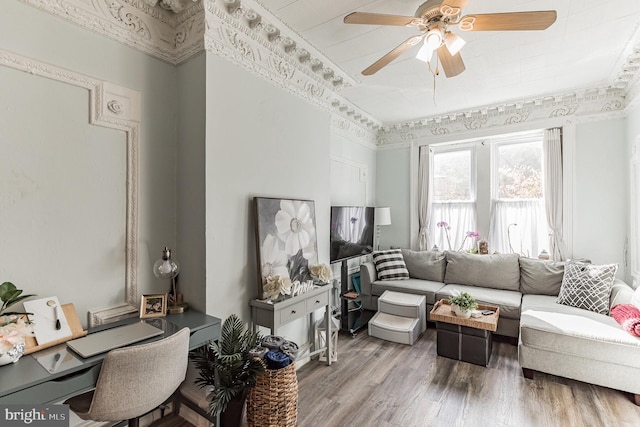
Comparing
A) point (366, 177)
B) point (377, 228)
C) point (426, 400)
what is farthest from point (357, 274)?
point (426, 400)

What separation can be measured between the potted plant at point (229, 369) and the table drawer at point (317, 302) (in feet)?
2.35

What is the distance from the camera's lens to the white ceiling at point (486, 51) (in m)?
2.10

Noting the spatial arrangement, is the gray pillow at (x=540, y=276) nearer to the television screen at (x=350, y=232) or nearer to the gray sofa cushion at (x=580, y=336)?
the gray sofa cushion at (x=580, y=336)

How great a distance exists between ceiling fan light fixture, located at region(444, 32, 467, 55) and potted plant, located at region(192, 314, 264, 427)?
2.29m

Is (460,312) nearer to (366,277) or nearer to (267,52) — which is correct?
(366,277)

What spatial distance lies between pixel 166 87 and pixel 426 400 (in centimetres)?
313

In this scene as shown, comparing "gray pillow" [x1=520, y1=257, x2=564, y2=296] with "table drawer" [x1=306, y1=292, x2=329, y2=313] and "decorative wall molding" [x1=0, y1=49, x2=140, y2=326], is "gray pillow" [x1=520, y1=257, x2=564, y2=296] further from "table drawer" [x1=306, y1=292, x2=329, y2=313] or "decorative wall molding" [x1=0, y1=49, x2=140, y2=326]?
"decorative wall molding" [x1=0, y1=49, x2=140, y2=326]

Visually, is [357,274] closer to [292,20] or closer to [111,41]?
[292,20]

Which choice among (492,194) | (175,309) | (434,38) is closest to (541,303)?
(492,194)

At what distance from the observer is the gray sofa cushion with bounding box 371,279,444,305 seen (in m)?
3.77

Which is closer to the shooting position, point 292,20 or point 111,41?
point 111,41

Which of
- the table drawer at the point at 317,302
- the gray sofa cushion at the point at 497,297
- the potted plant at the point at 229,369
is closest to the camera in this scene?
the potted plant at the point at 229,369

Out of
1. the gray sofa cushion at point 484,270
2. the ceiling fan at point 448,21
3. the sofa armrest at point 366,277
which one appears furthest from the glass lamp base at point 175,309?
the gray sofa cushion at point 484,270

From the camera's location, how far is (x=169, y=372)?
1485 millimetres
